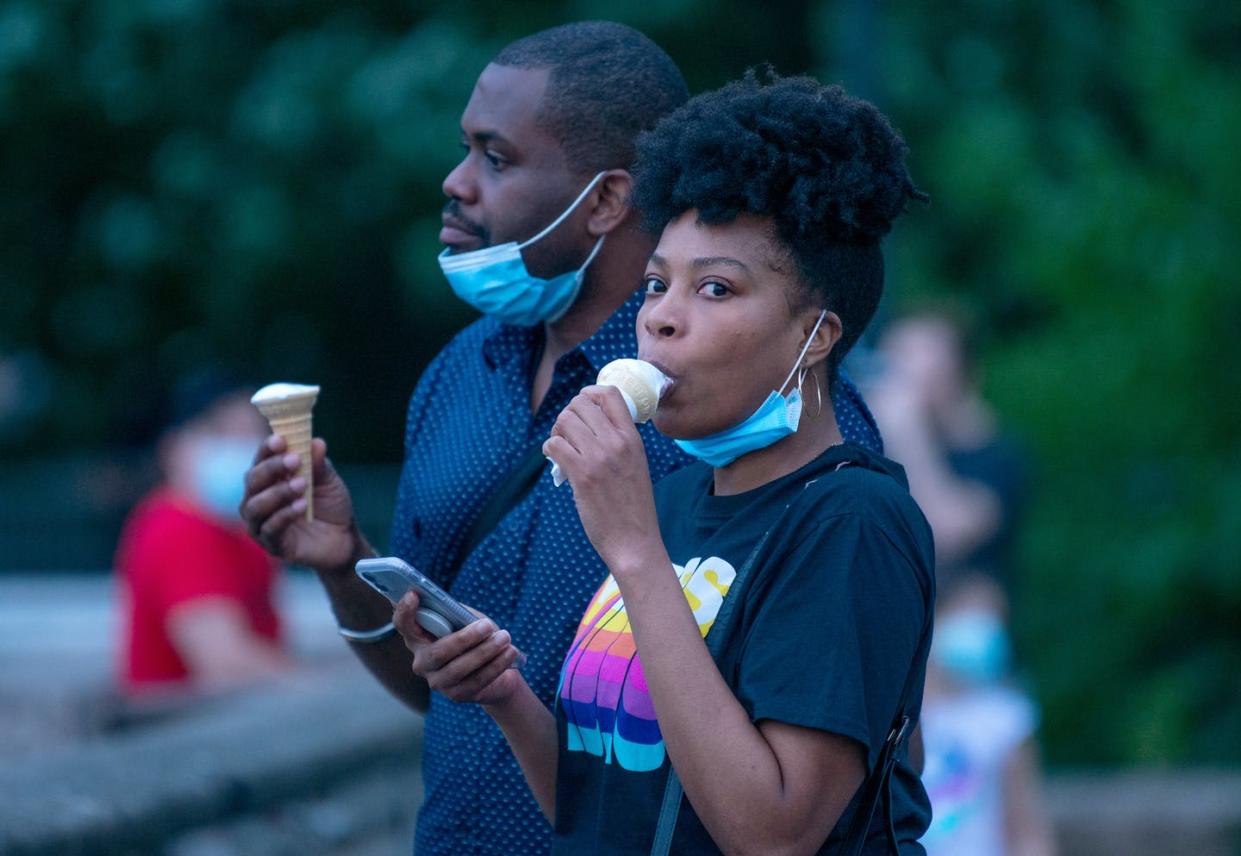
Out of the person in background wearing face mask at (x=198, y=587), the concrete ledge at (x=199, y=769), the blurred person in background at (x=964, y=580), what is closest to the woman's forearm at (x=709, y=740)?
the concrete ledge at (x=199, y=769)

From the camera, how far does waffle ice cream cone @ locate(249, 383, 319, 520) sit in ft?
8.76

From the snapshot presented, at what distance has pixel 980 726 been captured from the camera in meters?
5.32

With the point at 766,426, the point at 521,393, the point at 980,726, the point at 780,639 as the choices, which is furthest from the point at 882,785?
the point at 980,726

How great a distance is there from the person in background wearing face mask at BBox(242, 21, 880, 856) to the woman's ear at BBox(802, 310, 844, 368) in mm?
343

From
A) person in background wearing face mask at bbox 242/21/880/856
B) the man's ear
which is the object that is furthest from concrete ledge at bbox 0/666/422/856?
the man's ear

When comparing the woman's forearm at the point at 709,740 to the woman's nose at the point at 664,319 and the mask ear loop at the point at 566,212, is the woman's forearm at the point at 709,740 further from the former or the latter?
the mask ear loop at the point at 566,212

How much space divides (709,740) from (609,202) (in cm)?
102

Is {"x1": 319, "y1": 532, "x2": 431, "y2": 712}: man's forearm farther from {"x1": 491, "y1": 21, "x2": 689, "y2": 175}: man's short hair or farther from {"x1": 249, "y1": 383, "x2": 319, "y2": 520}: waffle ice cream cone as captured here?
{"x1": 491, "y1": 21, "x2": 689, "y2": 175}: man's short hair

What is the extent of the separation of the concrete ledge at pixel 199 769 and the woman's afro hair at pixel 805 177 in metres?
2.07

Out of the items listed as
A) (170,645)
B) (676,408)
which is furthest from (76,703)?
(676,408)

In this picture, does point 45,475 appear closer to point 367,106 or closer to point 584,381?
point 367,106

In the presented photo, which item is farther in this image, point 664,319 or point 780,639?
point 664,319

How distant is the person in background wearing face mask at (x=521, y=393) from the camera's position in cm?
258

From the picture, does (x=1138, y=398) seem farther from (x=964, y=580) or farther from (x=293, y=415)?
(x=293, y=415)
